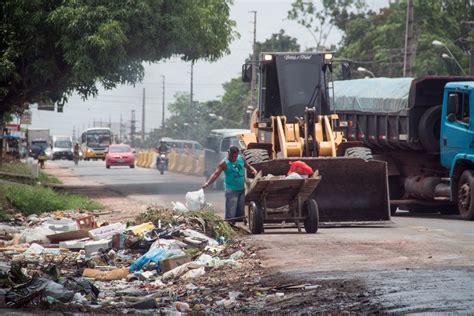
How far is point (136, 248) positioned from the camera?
17.5 m

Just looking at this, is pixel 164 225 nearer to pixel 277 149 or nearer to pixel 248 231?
pixel 248 231

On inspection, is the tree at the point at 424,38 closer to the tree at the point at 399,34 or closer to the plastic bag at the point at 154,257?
the tree at the point at 399,34

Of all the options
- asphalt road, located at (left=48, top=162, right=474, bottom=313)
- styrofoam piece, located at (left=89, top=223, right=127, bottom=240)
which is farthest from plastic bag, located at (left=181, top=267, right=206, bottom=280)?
styrofoam piece, located at (left=89, top=223, right=127, bottom=240)

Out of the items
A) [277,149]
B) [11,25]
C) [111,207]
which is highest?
[11,25]

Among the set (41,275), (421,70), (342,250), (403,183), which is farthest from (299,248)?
(421,70)

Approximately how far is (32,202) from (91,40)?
30.3ft

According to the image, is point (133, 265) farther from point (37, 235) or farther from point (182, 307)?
point (182, 307)

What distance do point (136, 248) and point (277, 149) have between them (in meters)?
6.52

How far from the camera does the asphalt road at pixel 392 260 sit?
11.4 meters

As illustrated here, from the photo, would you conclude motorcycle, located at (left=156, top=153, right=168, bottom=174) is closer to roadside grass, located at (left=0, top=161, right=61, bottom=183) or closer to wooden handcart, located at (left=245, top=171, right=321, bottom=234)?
roadside grass, located at (left=0, top=161, right=61, bottom=183)

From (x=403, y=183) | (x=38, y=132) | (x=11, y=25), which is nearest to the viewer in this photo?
(x=403, y=183)

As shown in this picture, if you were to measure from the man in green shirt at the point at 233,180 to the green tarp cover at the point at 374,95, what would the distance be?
26.5 ft

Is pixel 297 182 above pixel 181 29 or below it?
below

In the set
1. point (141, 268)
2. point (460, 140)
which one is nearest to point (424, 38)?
Answer: point (460, 140)
